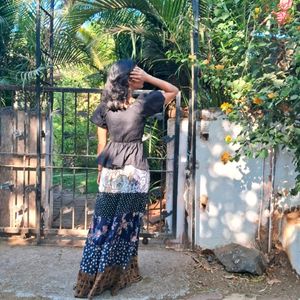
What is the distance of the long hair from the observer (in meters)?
3.14

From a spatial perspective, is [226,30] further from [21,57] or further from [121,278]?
[21,57]

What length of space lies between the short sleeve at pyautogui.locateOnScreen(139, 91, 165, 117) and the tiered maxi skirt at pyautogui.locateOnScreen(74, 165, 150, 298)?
0.43 metres

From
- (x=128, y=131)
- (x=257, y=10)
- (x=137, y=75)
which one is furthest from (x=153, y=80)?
(x=257, y=10)

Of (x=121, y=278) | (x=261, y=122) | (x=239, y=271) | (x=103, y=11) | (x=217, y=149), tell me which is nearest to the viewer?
(x=261, y=122)

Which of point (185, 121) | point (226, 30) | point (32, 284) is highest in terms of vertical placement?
point (226, 30)

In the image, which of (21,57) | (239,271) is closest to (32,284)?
(239,271)

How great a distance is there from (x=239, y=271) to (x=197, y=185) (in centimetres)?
89

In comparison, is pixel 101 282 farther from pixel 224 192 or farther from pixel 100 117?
pixel 224 192

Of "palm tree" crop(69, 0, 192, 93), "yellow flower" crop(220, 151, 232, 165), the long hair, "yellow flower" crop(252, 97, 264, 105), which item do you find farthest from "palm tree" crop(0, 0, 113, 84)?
"yellow flower" crop(252, 97, 264, 105)

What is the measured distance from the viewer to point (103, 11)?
5.12 metres

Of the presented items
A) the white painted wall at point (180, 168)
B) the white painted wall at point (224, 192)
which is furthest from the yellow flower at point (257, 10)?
the white painted wall at point (180, 168)

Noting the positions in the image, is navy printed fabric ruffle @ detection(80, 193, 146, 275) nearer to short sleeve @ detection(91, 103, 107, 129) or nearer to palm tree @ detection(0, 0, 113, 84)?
short sleeve @ detection(91, 103, 107, 129)

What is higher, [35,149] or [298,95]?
[298,95]

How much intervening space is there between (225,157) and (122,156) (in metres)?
0.99
